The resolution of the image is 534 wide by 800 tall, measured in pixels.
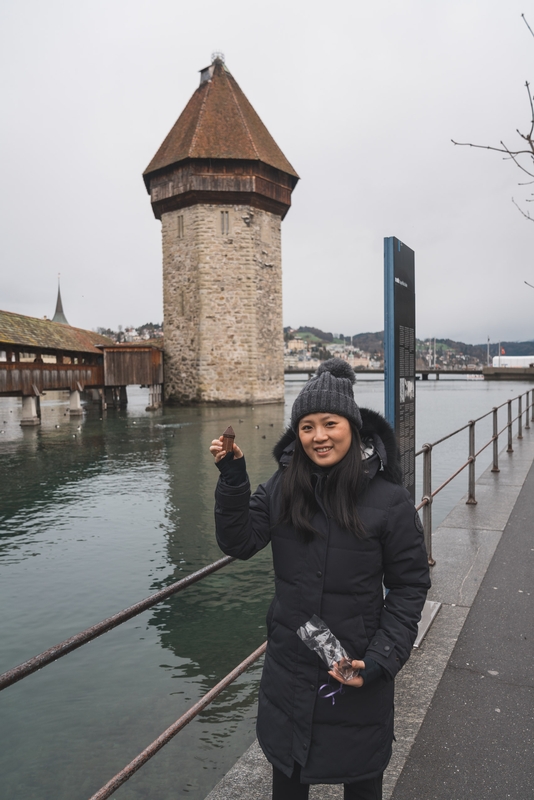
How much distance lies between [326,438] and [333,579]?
15.0 inches

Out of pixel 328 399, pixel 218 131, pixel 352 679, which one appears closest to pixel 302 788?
pixel 352 679

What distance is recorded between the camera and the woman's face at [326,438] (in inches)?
69.7

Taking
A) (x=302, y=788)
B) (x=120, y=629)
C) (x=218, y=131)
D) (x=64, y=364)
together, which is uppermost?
(x=218, y=131)

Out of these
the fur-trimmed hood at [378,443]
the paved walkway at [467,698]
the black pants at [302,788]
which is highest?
the fur-trimmed hood at [378,443]

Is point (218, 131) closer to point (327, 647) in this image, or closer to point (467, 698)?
point (467, 698)

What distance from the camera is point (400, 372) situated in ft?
10.6

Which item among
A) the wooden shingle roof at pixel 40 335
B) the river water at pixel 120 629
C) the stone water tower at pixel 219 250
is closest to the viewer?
the river water at pixel 120 629

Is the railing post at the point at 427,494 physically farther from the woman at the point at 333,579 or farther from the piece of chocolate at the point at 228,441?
the piece of chocolate at the point at 228,441

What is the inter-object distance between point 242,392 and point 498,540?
23.6m

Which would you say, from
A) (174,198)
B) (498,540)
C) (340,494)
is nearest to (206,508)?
(498,540)

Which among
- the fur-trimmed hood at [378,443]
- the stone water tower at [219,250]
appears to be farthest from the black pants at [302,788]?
the stone water tower at [219,250]

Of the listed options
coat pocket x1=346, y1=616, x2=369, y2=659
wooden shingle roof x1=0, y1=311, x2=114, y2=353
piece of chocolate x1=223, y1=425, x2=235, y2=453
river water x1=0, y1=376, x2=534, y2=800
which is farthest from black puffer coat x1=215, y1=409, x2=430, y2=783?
wooden shingle roof x1=0, y1=311, x2=114, y2=353

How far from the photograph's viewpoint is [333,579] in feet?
5.45

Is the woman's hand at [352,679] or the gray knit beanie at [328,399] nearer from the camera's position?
the woman's hand at [352,679]
